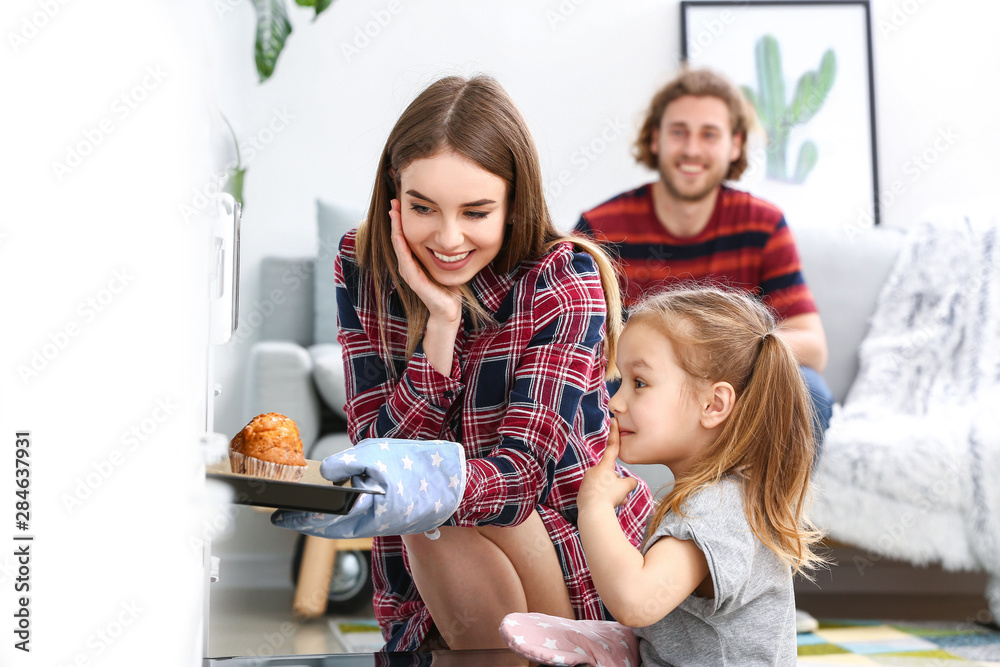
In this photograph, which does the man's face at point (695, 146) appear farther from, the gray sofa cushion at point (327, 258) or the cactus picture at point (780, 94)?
the gray sofa cushion at point (327, 258)

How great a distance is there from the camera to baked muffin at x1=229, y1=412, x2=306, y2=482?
758 millimetres

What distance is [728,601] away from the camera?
0.76m

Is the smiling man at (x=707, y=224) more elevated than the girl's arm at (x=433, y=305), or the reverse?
the smiling man at (x=707, y=224)

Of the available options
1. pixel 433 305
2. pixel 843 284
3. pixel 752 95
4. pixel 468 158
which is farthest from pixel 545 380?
pixel 752 95

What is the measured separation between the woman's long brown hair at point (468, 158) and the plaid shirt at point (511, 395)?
1.0 inches

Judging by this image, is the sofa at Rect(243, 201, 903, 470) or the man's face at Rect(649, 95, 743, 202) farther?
the sofa at Rect(243, 201, 903, 470)

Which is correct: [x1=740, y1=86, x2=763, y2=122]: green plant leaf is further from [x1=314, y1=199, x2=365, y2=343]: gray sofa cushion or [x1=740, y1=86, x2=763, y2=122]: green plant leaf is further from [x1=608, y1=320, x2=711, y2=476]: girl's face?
[x1=608, y1=320, x2=711, y2=476]: girl's face

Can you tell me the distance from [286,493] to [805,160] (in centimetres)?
228

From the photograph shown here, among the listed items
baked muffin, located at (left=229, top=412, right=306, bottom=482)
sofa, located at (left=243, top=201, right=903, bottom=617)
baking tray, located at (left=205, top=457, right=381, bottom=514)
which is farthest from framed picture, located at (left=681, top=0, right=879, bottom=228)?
baking tray, located at (left=205, top=457, right=381, bottom=514)

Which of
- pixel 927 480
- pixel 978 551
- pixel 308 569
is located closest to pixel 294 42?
pixel 308 569

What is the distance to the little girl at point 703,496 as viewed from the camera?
0.74m

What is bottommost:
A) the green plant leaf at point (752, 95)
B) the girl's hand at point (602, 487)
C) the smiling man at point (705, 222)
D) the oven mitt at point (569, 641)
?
the oven mitt at point (569, 641)

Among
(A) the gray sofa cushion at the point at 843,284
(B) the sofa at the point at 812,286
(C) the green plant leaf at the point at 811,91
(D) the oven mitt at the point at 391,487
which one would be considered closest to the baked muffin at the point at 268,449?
(D) the oven mitt at the point at 391,487

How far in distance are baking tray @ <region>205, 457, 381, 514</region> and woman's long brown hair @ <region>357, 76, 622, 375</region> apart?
402 millimetres
